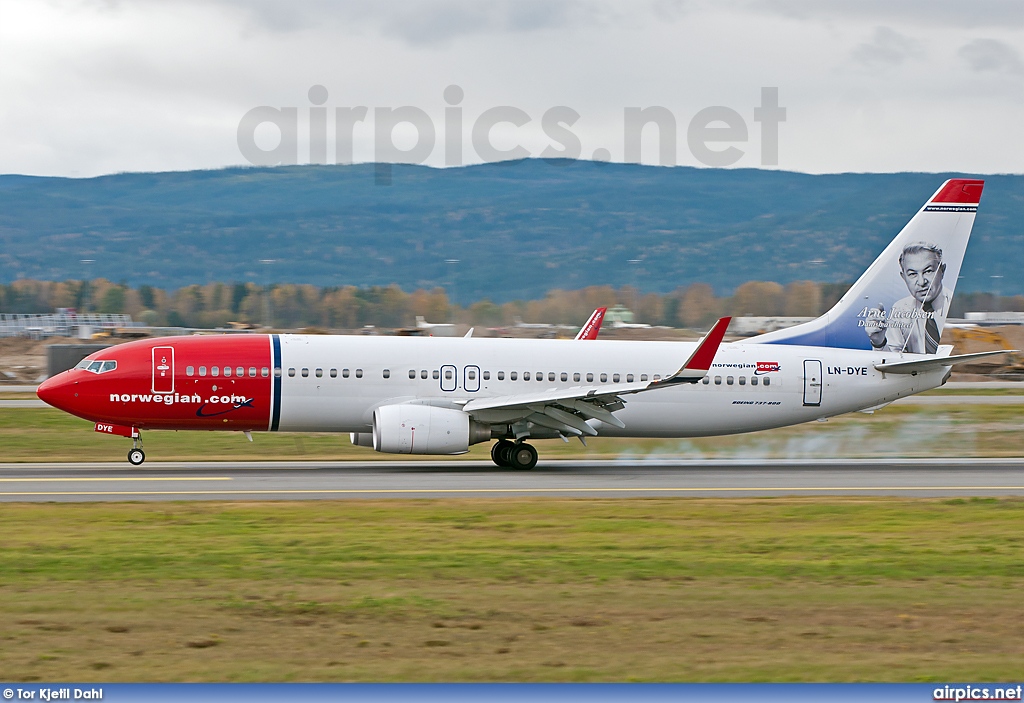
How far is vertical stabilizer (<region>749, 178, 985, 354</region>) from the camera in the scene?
33500 millimetres

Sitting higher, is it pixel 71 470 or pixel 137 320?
pixel 137 320

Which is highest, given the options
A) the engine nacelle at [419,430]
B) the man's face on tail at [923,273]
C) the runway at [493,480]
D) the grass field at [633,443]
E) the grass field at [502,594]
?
the man's face on tail at [923,273]

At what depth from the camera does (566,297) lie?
287 ft

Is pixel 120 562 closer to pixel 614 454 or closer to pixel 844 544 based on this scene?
pixel 844 544

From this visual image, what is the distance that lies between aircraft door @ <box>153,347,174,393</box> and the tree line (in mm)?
33927

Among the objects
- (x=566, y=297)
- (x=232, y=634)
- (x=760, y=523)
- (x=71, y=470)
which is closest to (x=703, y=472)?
(x=760, y=523)

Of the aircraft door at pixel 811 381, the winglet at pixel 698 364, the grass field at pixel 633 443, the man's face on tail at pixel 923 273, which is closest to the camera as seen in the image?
the winglet at pixel 698 364

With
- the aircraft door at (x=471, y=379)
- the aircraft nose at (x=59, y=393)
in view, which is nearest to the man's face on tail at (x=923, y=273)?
the aircraft door at (x=471, y=379)

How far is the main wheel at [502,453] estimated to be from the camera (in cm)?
3073

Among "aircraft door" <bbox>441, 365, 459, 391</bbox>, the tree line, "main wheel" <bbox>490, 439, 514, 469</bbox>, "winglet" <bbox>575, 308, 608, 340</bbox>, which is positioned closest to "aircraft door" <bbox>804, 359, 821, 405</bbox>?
"winglet" <bbox>575, 308, 608, 340</bbox>

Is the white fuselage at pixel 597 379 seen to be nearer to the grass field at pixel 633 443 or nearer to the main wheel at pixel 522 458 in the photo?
the main wheel at pixel 522 458

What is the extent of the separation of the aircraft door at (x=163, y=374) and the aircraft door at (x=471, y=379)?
284 inches

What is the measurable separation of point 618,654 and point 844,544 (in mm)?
7848

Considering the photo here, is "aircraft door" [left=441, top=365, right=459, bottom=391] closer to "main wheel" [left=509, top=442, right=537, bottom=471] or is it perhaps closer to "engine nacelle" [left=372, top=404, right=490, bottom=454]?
"engine nacelle" [left=372, top=404, right=490, bottom=454]
